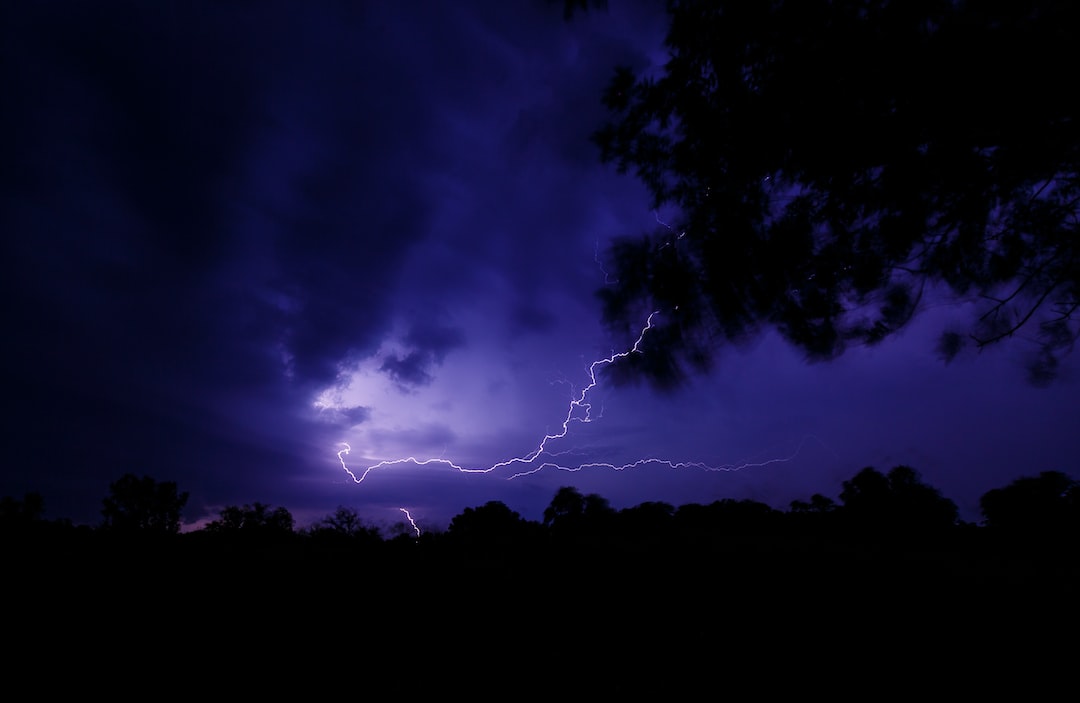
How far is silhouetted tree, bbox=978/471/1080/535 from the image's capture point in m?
10.3

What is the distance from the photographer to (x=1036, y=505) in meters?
14.8

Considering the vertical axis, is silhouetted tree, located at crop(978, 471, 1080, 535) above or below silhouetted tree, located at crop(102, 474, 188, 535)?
below

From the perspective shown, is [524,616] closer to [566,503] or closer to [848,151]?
[848,151]

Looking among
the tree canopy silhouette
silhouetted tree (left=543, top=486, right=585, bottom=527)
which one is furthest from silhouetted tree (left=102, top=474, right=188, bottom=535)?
the tree canopy silhouette

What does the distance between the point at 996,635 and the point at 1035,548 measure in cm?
701

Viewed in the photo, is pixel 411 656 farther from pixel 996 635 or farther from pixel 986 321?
pixel 986 321

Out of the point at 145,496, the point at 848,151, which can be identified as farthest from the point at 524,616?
the point at 145,496

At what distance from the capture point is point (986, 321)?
462cm

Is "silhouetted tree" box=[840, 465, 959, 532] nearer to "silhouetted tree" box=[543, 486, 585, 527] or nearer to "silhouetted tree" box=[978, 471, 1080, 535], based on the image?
"silhouetted tree" box=[978, 471, 1080, 535]

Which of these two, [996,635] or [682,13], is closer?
[996,635]

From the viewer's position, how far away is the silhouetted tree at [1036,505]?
1034cm

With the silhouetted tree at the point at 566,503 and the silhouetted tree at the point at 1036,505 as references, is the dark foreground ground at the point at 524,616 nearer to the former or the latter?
the silhouetted tree at the point at 1036,505

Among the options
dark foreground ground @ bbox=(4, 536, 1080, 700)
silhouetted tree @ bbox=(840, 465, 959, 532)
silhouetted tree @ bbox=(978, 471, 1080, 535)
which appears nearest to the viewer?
dark foreground ground @ bbox=(4, 536, 1080, 700)

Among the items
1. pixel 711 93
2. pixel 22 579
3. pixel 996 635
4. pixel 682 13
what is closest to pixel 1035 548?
pixel 996 635
